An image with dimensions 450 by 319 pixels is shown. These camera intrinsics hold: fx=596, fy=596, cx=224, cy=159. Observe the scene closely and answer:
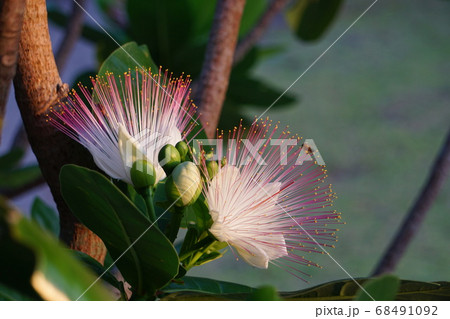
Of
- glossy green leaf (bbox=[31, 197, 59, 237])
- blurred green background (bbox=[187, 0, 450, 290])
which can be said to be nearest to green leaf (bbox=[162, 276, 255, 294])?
glossy green leaf (bbox=[31, 197, 59, 237])

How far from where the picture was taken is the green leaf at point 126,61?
474 millimetres

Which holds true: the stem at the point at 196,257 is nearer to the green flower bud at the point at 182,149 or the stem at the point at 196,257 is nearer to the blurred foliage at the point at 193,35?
the green flower bud at the point at 182,149

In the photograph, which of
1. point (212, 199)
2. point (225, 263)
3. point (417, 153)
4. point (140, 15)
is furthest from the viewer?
point (417, 153)

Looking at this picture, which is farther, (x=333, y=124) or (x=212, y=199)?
(x=333, y=124)

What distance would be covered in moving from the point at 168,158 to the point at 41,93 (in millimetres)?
111

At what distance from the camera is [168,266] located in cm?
37

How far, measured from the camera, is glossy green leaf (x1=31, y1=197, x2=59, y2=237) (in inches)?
30.2

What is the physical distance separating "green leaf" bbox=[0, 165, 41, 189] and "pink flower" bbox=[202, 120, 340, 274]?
47 centimetres

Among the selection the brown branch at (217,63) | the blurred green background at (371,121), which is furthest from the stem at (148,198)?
the blurred green background at (371,121)

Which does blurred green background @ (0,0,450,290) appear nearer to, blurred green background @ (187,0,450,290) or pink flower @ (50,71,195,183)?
blurred green background @ (187,0,450,290)

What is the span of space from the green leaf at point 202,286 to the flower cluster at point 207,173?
0.02m
